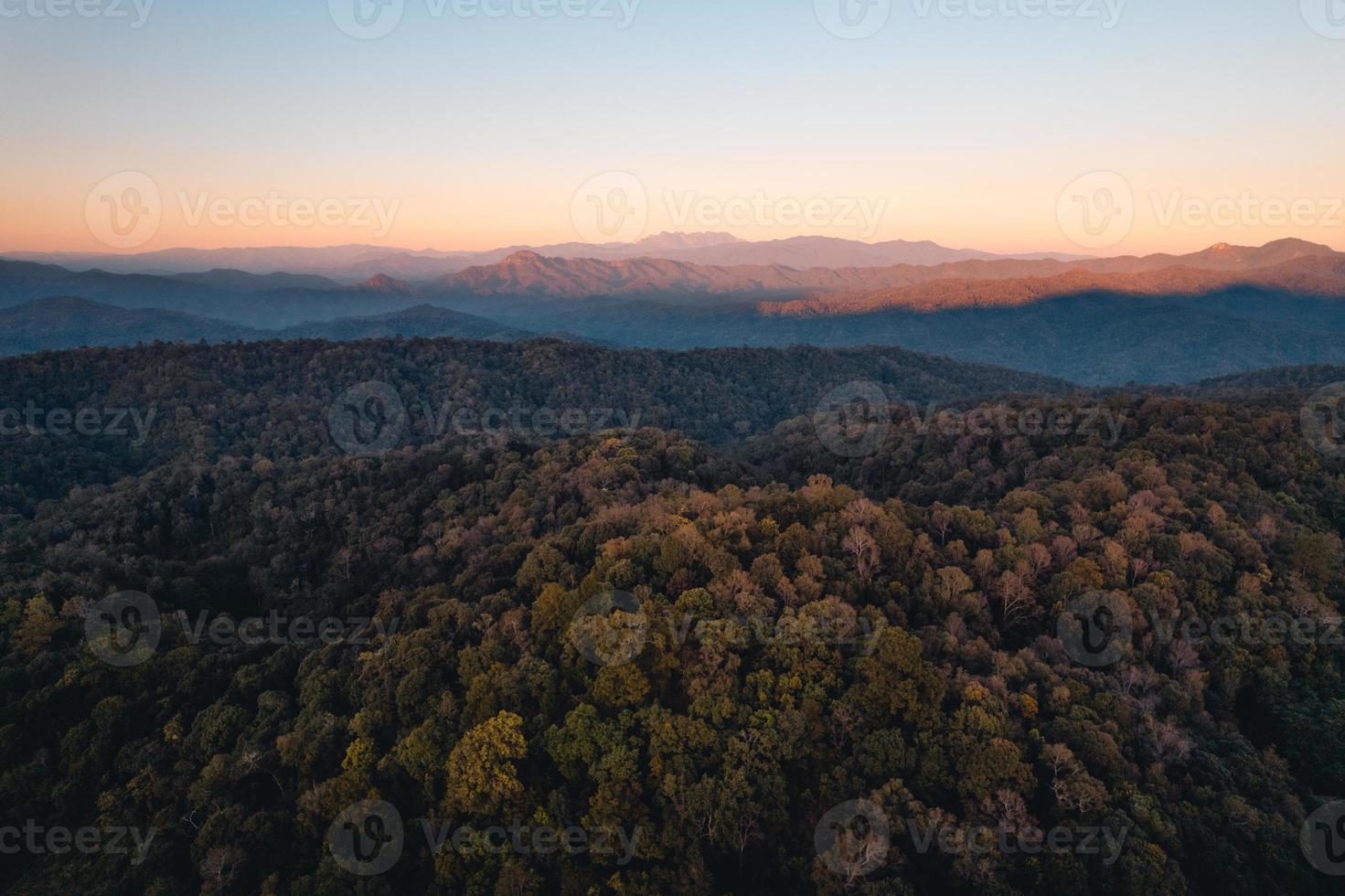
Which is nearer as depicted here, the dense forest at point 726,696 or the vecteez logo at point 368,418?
the dense forest at point 726,696

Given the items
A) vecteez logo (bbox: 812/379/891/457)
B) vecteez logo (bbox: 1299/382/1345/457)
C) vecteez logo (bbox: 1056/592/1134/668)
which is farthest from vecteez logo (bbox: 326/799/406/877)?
vecteez logo (bbox: 1299/382/1345/457)

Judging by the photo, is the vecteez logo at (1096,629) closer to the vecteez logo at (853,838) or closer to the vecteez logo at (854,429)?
the vecteez logo at (853,838)

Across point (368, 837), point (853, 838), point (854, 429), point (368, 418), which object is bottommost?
point (368, 837)

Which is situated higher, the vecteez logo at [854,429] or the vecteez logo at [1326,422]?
the vecteez logo at [1326,422]

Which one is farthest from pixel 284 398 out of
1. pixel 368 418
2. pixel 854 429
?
pixel 854 429

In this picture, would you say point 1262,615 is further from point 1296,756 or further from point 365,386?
point 365,386

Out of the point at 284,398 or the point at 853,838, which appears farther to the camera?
the point at 284,398

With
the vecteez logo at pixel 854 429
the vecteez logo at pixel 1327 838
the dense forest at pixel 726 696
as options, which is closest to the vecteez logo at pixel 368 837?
the dense forest at pixel 726 696

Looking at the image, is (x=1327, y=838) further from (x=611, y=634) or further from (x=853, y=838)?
(x=611, y=634)
